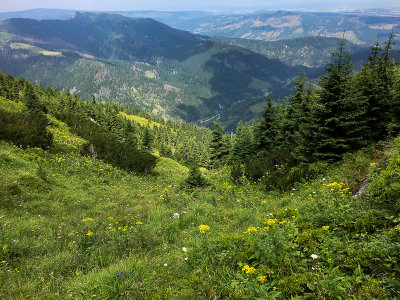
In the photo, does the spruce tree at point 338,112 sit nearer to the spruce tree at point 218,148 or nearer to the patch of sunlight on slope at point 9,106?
the spruce tree at point 218,148

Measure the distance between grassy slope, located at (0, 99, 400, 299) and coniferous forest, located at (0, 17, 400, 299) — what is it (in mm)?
34

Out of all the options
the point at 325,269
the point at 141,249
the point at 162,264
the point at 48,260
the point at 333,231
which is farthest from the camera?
the point at 141,249

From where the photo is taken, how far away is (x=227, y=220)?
7.34 metres

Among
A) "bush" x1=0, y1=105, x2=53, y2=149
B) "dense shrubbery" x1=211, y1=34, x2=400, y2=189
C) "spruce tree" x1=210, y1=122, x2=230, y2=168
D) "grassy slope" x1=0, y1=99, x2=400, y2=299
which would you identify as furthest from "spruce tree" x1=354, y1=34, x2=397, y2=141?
"spruce tree" x1=210, y1=122, x2=230, y2=168

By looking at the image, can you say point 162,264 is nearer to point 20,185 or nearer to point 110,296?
point 110,296

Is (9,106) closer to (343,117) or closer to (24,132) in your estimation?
(24,132)

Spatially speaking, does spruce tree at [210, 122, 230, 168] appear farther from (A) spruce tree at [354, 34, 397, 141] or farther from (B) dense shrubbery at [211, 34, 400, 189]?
(A) spruce tree at [354, 34, 397, 141]

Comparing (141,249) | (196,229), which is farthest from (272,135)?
(141,249)

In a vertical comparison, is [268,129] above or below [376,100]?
below

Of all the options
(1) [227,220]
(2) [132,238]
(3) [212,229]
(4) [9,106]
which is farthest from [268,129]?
(4) [9,106]

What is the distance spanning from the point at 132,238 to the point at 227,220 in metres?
3.20

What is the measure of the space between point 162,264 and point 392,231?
450 centimetres

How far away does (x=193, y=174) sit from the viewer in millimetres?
13539

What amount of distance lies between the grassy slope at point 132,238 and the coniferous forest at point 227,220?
0.03 m
